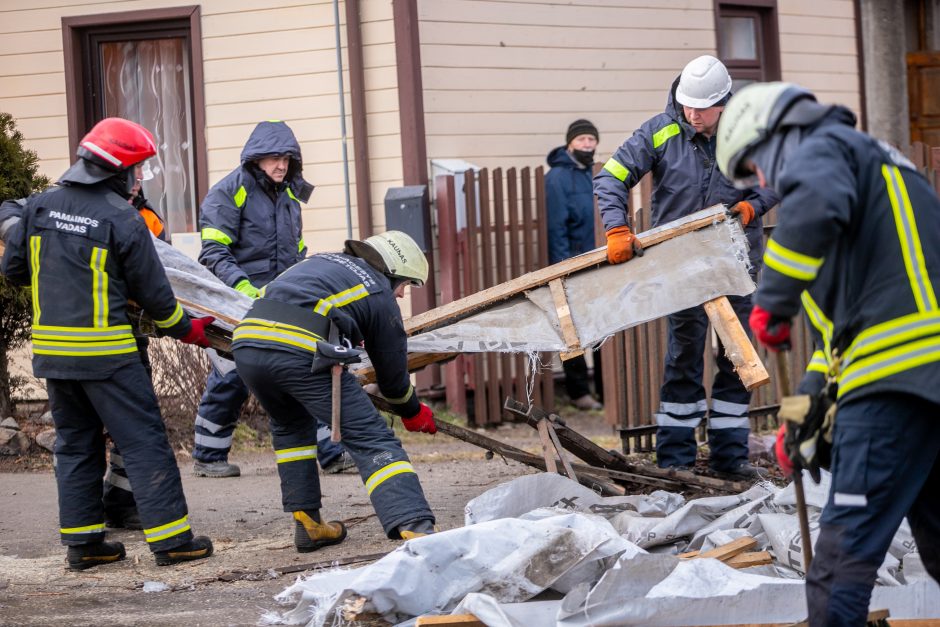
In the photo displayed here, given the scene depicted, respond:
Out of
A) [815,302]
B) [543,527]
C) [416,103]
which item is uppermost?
[416,103]

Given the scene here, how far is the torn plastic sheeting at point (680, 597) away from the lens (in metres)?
3.85

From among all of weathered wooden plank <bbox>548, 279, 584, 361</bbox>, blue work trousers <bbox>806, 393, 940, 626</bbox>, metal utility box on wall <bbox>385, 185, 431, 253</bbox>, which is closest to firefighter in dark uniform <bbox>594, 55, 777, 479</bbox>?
weathered wooden plank <bbox>548, 279, 584, 361</bbox>

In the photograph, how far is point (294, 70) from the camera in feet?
30.9

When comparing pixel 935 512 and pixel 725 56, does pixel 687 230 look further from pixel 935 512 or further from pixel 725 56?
pixel 725 56

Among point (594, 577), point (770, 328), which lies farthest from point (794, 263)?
point (594, 577)

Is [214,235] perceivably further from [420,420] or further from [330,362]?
Answer: [330,362]

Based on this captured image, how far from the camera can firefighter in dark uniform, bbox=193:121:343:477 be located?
6902mm

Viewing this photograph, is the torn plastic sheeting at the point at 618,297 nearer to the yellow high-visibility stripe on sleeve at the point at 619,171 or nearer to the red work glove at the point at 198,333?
the yellow high-visibility stripe on sleeve at the point at 619,171

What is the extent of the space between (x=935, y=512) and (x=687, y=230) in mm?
2517

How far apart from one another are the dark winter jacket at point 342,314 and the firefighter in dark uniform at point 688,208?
3.78 feet

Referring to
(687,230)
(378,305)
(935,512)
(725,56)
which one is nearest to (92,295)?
(378,305)

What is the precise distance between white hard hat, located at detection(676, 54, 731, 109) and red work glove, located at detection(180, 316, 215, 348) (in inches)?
103

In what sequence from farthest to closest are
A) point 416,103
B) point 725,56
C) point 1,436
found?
point 725,56, point 416,103, point 1,436

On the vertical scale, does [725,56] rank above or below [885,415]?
above
